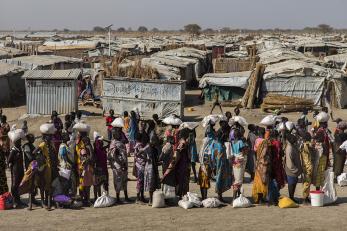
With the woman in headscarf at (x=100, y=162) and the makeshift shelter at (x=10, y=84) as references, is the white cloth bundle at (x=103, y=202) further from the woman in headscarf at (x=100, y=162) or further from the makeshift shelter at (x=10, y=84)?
the makeshift shelter at (x=10, y=84)

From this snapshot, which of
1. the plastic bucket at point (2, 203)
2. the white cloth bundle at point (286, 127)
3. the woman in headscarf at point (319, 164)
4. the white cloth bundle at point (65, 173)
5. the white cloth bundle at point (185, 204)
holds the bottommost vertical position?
the plastic bucket at point (2, 203)

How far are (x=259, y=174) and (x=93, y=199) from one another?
301 cm

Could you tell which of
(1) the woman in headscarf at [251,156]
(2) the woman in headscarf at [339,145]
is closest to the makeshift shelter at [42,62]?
(1) the woman in headscarf at [251,156]

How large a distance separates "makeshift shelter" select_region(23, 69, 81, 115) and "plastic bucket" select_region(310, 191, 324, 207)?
39.3 feet

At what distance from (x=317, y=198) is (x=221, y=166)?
1.68 m

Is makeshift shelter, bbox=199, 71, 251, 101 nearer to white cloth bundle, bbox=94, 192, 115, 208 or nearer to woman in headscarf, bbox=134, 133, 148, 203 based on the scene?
woman in headscarf, bbox=134, 133, 148, 203

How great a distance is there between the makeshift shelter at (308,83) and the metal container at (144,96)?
463 centimetres

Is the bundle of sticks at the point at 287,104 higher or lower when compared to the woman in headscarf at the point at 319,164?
lower

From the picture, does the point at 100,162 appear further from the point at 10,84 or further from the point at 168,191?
the point at 10,84

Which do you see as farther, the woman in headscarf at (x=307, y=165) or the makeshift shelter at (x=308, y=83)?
the makeshift shelter at (x=308, y=83)

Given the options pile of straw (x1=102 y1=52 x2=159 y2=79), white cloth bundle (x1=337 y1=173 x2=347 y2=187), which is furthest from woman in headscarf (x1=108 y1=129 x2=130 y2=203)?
pile of straw (x1=102 y1=52 x2=159 y2=79)

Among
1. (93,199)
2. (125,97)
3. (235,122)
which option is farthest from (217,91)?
(93,199)

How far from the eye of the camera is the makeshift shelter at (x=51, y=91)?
19547mm

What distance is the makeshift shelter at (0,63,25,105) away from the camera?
74.5 ft
